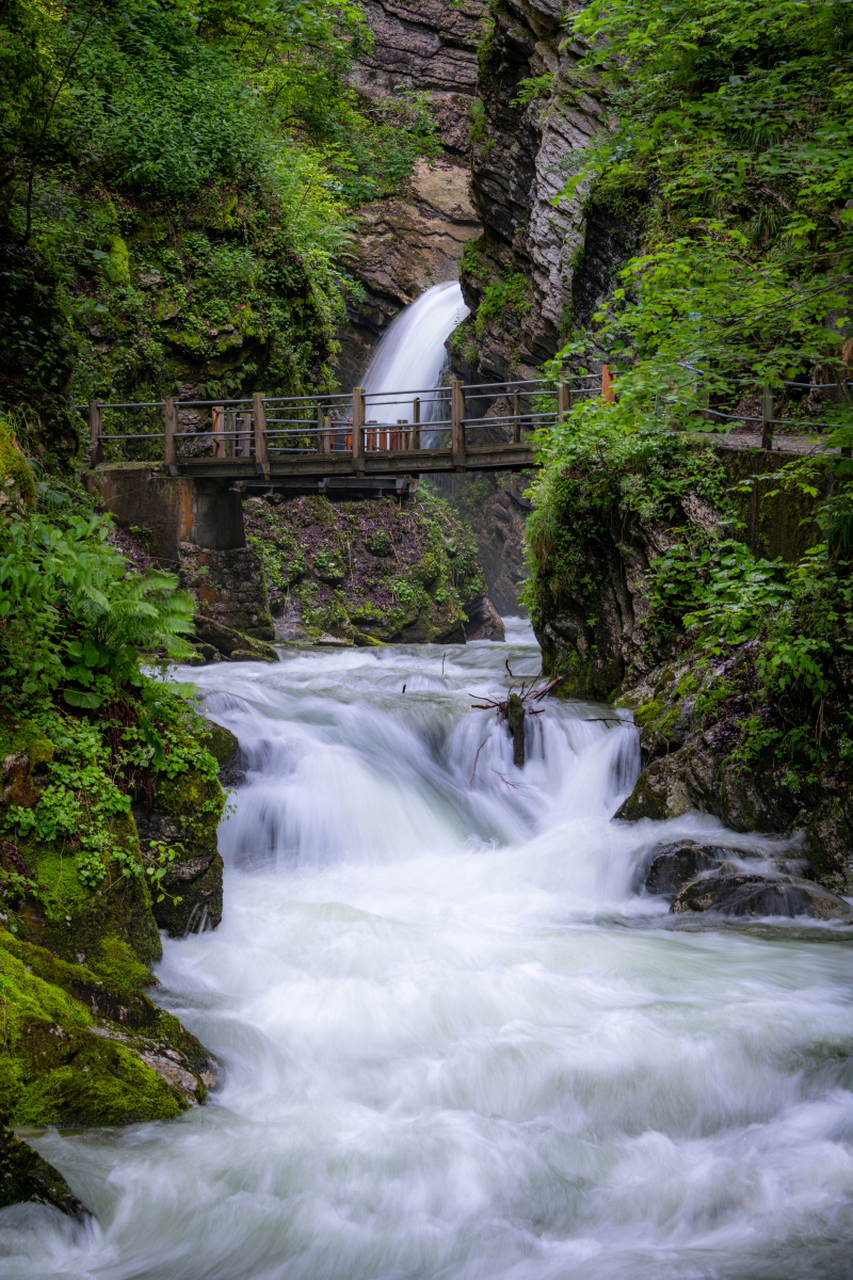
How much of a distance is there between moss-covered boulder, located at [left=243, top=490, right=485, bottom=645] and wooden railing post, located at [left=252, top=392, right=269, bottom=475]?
15.6 ft

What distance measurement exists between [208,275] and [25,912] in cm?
1634

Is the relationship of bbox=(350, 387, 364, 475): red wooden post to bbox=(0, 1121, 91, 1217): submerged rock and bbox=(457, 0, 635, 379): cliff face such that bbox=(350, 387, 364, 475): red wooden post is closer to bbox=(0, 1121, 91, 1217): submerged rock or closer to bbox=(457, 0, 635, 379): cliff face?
bbox=(457, 0, 635, 379): cliff face

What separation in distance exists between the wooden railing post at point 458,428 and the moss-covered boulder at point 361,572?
256 inches

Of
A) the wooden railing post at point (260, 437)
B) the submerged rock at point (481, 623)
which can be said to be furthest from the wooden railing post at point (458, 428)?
the submerged rock at point (481, 623)

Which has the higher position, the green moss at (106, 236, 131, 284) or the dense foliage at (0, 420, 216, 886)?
the green moss at (106, 236, 131, 284)

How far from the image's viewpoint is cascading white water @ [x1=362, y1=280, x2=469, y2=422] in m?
27.5

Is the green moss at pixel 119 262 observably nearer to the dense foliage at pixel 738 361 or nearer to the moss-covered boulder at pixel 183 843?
the dense foliage at pixel 738 361

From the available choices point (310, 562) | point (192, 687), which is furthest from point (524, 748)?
point (310, 562)

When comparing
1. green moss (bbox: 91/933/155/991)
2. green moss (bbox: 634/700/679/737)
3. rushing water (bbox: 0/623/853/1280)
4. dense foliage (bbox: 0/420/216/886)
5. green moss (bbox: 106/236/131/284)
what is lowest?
rushing water (bbox: 0/623/853/1280)

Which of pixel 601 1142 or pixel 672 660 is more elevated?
pixel 672 660

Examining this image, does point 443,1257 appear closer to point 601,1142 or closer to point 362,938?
point 601,1142

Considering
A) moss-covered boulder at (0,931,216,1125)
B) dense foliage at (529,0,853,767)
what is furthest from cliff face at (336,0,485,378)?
moss-covered boulder at (0,931,216,1125)

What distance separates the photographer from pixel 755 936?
6.10 metres

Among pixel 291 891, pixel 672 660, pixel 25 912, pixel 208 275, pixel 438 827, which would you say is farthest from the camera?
pixel 208 275
